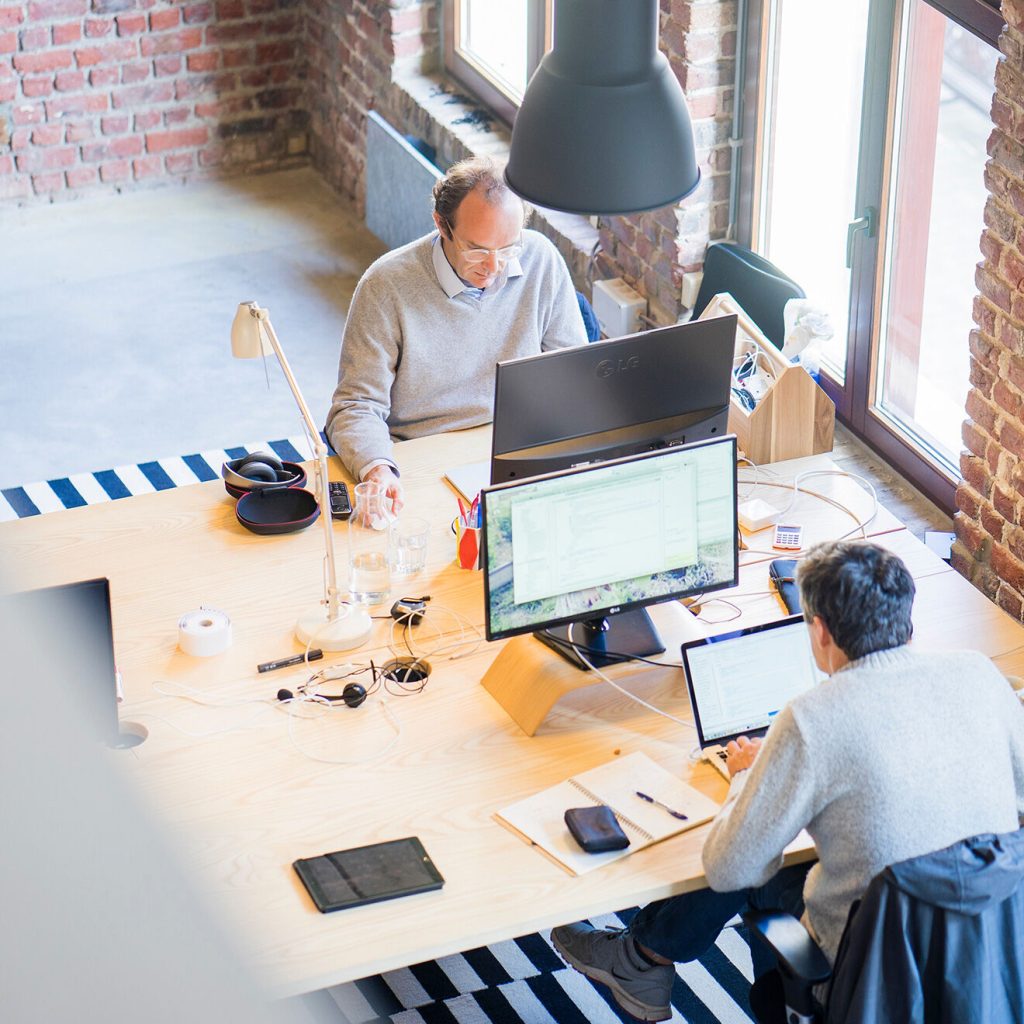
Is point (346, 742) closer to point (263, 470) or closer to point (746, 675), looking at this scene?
point (746, 675)

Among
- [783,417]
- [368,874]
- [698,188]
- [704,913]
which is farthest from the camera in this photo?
[698,188]

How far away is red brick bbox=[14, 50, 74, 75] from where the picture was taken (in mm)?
6219

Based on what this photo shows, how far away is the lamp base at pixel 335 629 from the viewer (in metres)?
2.96

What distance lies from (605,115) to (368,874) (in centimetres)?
129

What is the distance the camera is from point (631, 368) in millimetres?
3041

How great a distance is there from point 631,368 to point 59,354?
307 centimetres

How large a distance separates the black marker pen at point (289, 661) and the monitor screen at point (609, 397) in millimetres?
472

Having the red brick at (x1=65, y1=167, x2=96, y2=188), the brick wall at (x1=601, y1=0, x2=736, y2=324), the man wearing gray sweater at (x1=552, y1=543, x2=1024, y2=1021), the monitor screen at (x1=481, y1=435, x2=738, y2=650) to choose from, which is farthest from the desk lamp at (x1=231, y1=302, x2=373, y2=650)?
the red brick at (x1=65, y1=167, x2=96, y2=188)

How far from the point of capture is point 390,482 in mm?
3367

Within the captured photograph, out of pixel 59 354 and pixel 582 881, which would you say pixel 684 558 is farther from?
pixel 59 354

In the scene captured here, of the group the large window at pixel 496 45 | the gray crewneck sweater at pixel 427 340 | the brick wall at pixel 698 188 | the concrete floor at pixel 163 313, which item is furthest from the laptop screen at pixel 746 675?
the large window at pixel 496 45

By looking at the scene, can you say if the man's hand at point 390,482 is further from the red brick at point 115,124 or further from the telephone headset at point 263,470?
the red brick at point 115,124

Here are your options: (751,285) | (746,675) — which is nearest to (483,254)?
(751,285)

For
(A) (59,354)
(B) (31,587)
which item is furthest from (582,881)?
(A) (59,354)
